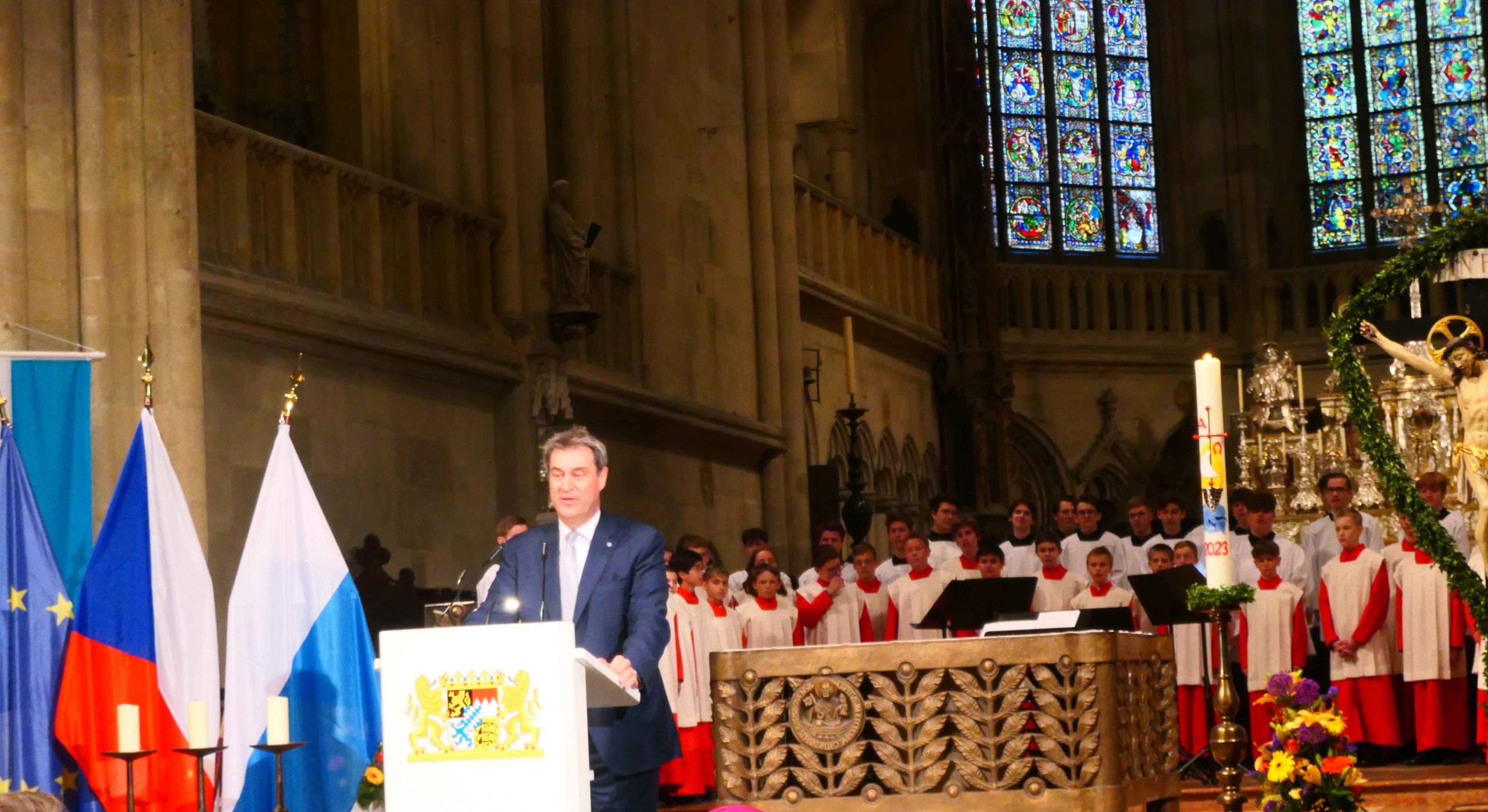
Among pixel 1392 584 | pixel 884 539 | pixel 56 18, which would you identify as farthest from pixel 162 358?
pixel 884 539

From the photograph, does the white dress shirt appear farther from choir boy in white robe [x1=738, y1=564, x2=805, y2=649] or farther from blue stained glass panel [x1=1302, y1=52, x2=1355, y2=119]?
blue stained glass panel [x1=1302, y1=52, x2=1355, y2=119]

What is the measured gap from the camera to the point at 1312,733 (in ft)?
23.9

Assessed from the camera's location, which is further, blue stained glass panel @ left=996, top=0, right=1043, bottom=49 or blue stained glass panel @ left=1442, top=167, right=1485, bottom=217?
blue stained glass panel @ left=996, top=0, right=1043, bottom=49

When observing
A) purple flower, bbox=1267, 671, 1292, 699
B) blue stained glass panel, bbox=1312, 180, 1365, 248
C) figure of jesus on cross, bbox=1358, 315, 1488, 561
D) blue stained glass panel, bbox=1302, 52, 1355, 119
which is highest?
blue stained glass panel, bbox=1302, 52, 1355, 119

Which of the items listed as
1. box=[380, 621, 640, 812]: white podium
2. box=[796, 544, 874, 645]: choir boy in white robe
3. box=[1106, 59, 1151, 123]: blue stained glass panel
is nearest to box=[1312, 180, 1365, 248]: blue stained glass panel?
box=[1106, 59, 1151, 123]: blue stained glass panel

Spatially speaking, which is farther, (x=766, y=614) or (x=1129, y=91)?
(x=1129, y=91)

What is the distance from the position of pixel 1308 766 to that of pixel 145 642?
3.96 meters

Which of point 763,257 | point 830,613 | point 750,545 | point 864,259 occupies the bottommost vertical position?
point 830,613

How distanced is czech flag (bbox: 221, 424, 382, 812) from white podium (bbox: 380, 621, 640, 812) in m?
2.76

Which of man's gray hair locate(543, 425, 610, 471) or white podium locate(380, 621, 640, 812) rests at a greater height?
man's gray hair locate(543, 425, 610, 471)

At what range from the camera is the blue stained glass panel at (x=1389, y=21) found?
90.5 ft

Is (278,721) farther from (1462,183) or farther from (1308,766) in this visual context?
(1462,183)

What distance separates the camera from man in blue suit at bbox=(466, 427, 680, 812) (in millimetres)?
5703

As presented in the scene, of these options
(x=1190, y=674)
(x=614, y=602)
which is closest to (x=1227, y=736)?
(x=614, y=602)
